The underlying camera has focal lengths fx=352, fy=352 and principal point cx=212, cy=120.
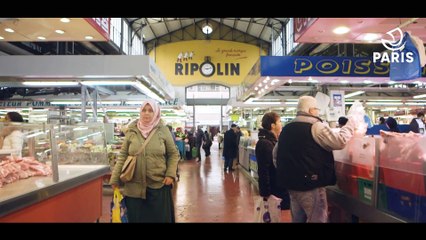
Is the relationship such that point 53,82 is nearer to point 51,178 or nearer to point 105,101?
point 51,178

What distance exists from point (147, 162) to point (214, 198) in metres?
4.03

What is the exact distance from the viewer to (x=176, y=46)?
25.3 meters

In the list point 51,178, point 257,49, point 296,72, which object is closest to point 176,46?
point 257,49

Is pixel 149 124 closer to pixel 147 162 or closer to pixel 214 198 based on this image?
pixel 147 162

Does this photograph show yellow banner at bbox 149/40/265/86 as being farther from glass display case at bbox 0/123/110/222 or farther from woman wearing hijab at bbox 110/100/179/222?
woman wearing hijab at bbox 110/100/179/222

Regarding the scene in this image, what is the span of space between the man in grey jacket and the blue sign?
546cm

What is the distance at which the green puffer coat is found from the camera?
3143mm

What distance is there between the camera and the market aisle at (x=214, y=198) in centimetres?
556

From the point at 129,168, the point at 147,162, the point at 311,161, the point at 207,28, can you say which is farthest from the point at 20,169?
the point at 207,28

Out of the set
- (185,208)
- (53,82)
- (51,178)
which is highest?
(53,82)

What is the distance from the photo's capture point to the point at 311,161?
8.75 ft

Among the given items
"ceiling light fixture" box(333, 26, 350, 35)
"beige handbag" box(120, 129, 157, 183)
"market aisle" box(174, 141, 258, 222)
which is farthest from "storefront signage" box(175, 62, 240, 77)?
"beige handbag" box(120, 129, 157, 183)

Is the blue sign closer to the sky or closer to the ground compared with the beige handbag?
closer to the sky
